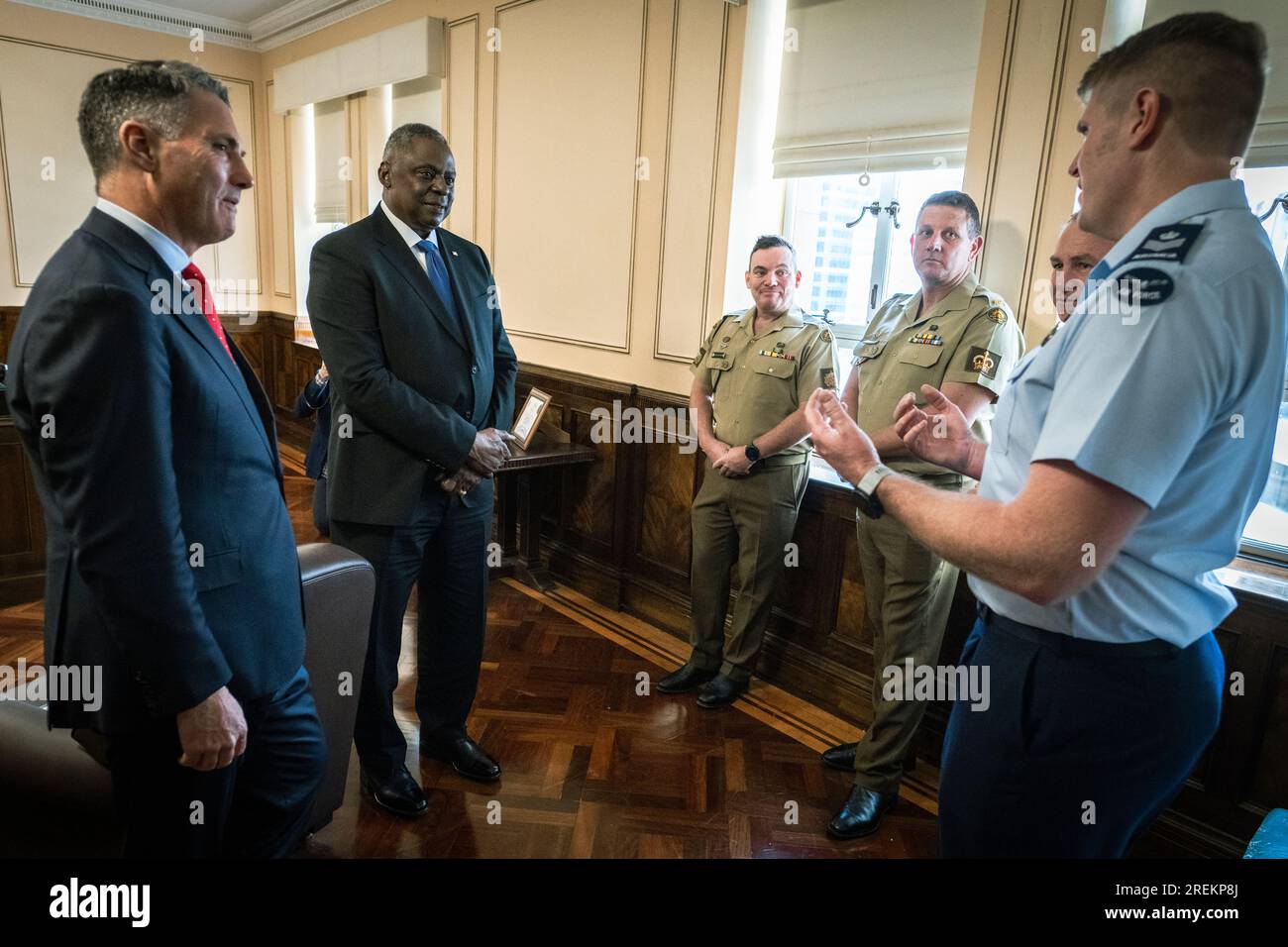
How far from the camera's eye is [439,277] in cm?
179

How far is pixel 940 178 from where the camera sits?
238 centimetres

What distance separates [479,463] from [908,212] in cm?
158

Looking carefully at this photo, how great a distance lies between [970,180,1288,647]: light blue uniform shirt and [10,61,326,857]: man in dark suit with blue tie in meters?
0.91

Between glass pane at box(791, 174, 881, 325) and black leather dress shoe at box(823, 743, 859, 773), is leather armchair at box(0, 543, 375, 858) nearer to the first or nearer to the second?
black leather dress shoe at box(823, 743, 859, 773)

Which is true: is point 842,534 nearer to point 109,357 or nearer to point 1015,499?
point 1015,499

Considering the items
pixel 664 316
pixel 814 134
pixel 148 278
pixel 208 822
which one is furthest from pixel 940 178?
pixel 208 822

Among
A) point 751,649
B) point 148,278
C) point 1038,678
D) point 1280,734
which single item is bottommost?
point 751,649

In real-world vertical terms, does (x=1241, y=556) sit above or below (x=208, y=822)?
above

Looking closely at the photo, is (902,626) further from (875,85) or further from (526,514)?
(526,514)

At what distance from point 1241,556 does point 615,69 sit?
2.50 meters

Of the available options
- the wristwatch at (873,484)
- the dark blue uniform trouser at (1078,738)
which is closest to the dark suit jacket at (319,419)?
the wristwatch at (873,484)

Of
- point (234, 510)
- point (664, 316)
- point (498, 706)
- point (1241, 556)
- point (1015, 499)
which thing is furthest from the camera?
point (664, 316)

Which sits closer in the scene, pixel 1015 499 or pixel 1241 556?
pixel 1015 499

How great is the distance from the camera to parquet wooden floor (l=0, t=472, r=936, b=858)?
1766mm
